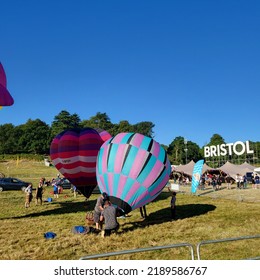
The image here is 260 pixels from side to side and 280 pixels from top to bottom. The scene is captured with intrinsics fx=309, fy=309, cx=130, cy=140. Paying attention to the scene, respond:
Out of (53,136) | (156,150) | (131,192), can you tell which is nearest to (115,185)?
(131,192)

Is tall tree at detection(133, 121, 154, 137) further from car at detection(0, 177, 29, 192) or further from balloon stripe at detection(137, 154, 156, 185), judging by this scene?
balloon stripe at detection(137, 154, 156, 185)

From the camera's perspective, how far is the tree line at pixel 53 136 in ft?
339

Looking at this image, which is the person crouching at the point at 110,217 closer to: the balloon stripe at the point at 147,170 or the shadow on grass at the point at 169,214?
the shadow on grass at the point at 169,214

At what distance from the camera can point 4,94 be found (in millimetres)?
14078

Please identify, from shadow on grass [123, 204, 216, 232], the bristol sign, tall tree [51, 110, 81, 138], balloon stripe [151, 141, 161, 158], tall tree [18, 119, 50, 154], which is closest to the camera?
balloon stripe [151, 141, 161, 158]

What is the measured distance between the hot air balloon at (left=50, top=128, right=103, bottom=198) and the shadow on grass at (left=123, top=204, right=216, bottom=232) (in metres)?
4.63

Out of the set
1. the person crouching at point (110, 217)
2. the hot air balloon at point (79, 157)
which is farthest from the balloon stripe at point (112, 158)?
the hot air balloon at point (79, 157)

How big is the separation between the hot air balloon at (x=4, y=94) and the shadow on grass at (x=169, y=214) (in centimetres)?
768

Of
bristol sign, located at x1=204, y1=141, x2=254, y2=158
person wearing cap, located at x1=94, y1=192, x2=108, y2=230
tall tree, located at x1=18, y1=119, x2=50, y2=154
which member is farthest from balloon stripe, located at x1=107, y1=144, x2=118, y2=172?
tall tree, located at x1=18, y1=119, x2=50, y2=154

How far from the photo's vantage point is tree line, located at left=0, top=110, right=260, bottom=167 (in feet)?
339

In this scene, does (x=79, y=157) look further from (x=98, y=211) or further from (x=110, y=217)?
(x=110, y=217)
